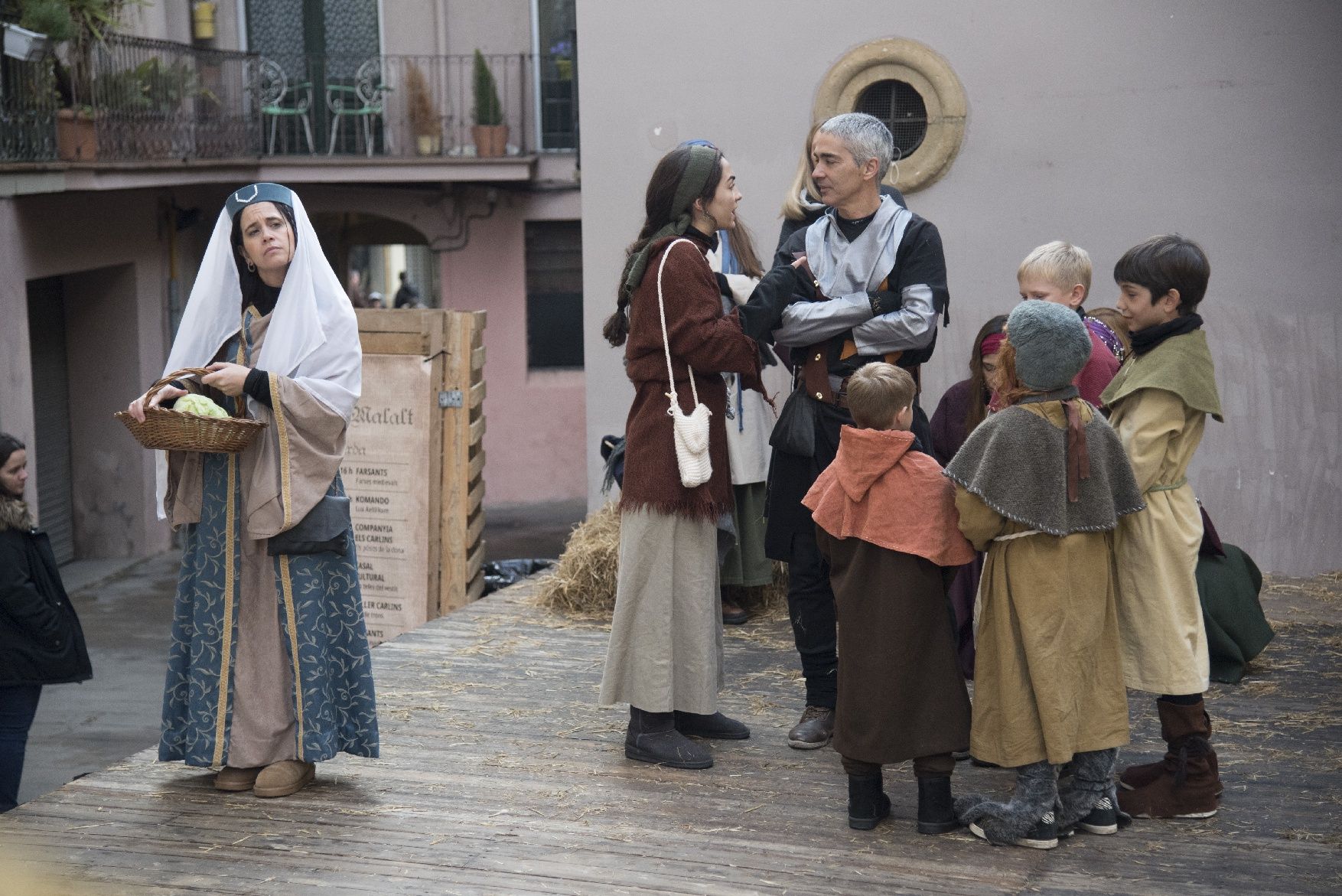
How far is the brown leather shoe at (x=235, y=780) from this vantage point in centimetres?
425

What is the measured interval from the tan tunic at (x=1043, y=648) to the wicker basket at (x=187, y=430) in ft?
6.31

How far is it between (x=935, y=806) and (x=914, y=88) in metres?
4.64

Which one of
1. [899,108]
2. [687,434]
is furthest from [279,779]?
[899,108]

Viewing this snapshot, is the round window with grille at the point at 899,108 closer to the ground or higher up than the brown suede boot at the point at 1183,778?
higher up

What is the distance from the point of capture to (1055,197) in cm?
745

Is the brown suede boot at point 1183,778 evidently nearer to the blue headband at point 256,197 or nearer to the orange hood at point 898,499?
the orange hood at point 898,499

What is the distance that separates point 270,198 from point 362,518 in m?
3.43

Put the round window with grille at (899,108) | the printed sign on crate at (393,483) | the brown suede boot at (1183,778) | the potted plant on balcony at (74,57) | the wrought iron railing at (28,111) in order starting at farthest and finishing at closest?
the potted plant on balcony at (74,57) → the wrought iron railing at (28,111) → the round window with grille at (899,108) → the printed sign on crate at (393,483) → the brown suede boot at (1183,778)

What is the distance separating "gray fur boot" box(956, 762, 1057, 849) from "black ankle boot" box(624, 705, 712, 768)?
96cm

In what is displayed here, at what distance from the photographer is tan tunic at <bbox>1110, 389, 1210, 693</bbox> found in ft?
12.6

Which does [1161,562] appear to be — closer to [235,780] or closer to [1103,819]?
[1103,819]

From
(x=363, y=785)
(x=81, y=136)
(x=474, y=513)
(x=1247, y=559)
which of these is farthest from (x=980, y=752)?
(x=81, y=136)

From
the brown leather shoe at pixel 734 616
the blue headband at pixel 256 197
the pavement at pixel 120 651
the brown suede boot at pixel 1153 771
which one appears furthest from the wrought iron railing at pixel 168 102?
the brown suede boot at pixel 1153 771

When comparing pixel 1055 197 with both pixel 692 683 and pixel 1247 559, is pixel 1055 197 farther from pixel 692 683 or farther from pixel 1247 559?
pixel 692 683
